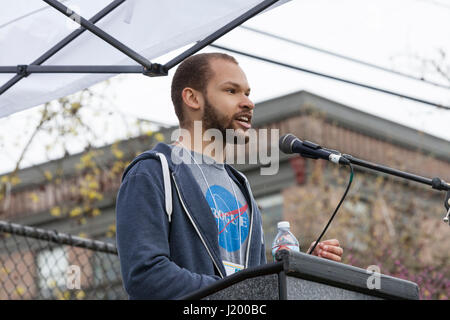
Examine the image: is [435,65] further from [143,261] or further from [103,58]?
[143,261]

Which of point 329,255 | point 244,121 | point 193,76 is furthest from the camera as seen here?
point 193,76

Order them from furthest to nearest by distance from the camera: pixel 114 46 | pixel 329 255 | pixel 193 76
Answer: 1. pixel 114 46
2. pixel 193 76
3. pixel 329 255

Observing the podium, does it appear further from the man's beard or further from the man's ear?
the man's ear

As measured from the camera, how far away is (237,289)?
2.53 metres

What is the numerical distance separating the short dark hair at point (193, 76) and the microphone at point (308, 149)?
49 centimetres

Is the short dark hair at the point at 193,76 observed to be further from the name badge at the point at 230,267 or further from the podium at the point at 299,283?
the podium at the point at 299,283

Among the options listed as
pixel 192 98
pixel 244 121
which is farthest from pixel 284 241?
pixel 192 98

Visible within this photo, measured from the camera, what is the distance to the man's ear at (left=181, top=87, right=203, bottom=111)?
358cm

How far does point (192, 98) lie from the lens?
3.61 metres

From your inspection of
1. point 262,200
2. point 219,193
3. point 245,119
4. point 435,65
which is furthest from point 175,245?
point 262,200

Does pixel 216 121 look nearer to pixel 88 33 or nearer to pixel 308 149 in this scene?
pixel 308 149

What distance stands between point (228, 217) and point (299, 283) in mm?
965

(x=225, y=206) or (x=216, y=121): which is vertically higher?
(x=216, y=121)
